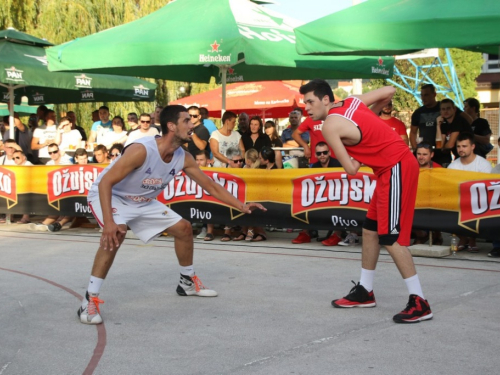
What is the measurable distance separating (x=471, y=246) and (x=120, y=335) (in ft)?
17.5

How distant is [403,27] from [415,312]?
422cm

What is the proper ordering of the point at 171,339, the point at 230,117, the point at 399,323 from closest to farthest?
the point at 171,339
the point at 399,323
the point at 230,117

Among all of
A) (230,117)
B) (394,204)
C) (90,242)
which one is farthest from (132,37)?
(394,204)

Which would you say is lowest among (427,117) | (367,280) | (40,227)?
(40,227)

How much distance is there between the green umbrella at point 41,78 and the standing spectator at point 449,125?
7.35 metres

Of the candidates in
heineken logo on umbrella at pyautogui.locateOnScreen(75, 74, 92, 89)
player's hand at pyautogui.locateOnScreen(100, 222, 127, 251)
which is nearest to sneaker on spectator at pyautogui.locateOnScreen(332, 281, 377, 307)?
player's hand at pyautogui.locateOnScreen(100, 222, 127, 251)

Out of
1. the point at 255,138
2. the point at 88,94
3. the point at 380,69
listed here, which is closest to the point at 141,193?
the point at 255,138

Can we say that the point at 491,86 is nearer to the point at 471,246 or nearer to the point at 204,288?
the point at 471,246

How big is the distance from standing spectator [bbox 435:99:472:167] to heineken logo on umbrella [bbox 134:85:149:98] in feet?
24.9

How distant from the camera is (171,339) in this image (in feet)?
18.5

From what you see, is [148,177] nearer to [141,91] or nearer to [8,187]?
[8,187]

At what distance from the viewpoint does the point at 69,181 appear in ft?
40.0

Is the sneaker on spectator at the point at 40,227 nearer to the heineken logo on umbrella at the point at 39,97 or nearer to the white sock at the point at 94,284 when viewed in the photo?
the white sock at the point at 94,284

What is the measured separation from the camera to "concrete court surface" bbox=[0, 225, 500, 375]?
503cm
